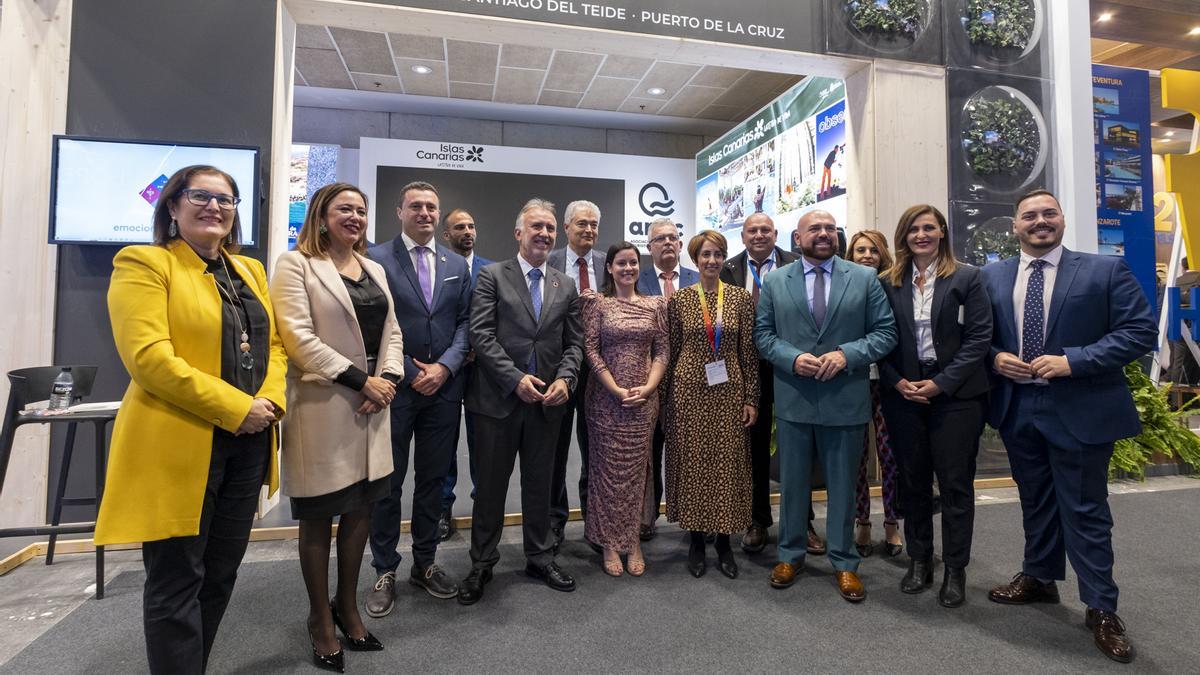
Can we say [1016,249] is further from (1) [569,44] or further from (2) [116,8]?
(2) [116,8]

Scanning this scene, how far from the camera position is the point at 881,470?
309 centimetres

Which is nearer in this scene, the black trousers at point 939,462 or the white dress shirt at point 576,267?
the black trousers at point 939,462

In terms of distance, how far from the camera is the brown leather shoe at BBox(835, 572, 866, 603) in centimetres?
247

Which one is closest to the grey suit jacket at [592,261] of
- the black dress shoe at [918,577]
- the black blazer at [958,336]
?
the black blazer at [958,336]

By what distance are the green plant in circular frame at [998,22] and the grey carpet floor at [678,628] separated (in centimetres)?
375

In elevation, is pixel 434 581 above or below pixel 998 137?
below

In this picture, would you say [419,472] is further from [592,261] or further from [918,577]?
[918,577]

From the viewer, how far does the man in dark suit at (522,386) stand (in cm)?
253

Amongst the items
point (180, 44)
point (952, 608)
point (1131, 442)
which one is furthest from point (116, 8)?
point (1131, 442)

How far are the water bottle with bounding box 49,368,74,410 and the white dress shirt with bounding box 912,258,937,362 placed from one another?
147 inches

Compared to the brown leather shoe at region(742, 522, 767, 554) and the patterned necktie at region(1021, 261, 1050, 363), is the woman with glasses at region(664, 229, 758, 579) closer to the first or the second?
the brown leather shoe at region(742, 522, 767, 554)

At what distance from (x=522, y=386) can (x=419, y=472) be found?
1.91 feet

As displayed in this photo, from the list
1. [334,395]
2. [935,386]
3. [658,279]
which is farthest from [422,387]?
[935,386]

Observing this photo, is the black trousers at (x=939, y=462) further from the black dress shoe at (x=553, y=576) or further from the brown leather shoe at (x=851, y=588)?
the black dress shoe at (x=553, y=576)
